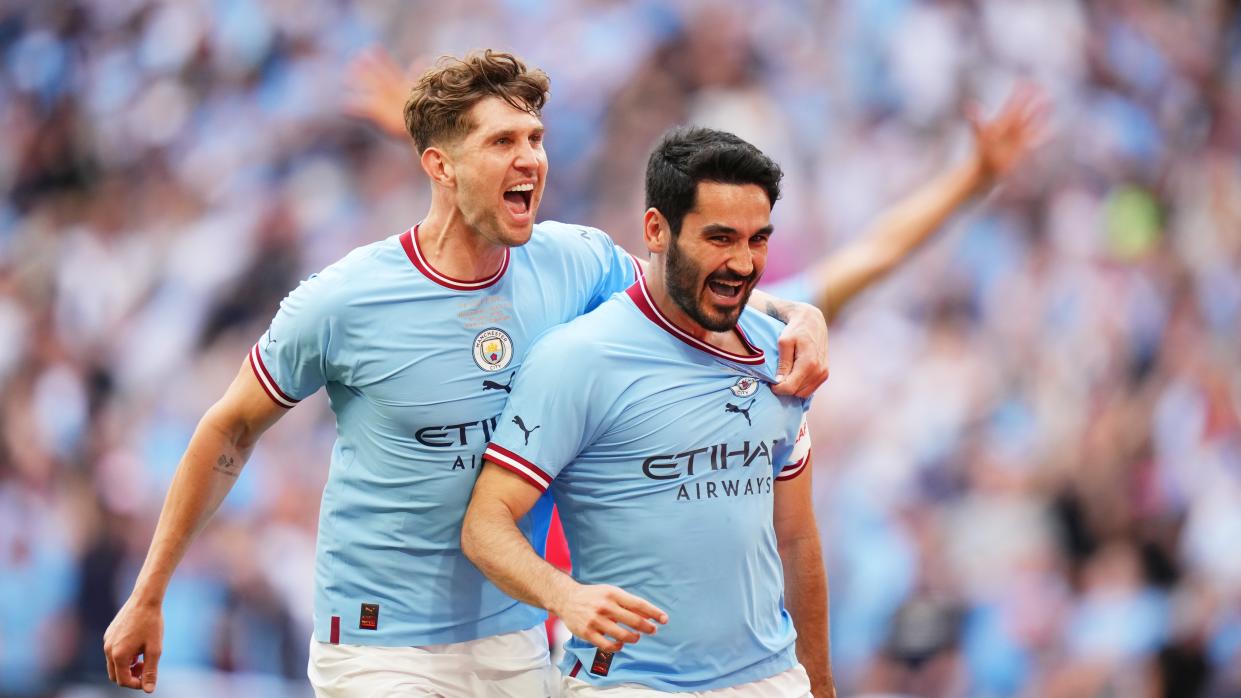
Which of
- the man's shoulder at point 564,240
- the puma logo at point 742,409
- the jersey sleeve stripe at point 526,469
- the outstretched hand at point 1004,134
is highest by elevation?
the outstretched hand at point 1004,134

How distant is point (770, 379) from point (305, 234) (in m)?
5.69

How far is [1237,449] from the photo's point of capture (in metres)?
7.34

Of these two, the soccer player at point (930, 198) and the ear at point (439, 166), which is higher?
the soccer player at point (930, 198)

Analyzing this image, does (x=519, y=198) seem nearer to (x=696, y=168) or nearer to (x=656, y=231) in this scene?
(x=656, y=231)

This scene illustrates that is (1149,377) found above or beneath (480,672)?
above

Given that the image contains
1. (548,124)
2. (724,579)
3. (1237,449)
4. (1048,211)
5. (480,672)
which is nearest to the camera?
(724,579)

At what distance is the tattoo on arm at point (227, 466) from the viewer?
347cm

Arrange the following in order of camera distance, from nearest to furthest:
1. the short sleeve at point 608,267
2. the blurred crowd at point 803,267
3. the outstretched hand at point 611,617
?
the outstretched hand at point 611,617 → the short sleeve at point 608,267 → the blurred crowd at point 803,267

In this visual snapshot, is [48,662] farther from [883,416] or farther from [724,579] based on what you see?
[724,579]

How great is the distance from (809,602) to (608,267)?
1.02 meters

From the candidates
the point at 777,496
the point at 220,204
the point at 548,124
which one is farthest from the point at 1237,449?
the point at 220,204

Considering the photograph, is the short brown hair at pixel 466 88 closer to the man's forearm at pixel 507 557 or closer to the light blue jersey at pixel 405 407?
the light blue jersey at pixel 405 407

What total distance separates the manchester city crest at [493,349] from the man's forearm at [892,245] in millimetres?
1408

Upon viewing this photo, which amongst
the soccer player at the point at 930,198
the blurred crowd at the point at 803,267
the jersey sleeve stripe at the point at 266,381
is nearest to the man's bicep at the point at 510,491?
the jersey sleeve stripe at the point at 266,381
